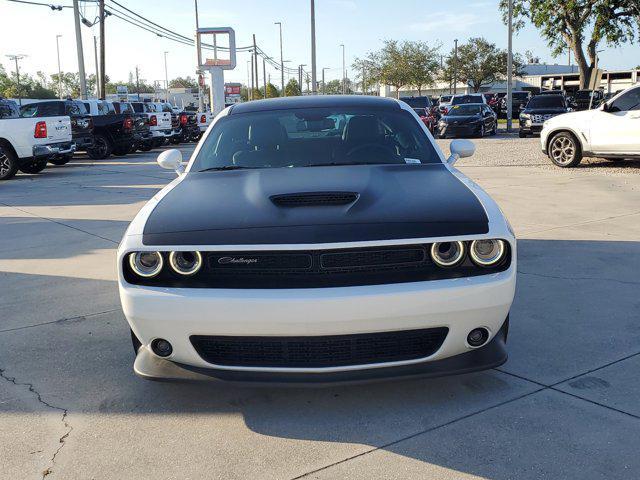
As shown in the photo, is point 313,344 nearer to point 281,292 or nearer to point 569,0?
point 281,292

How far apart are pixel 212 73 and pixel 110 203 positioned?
27868mm

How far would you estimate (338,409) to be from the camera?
320 cm

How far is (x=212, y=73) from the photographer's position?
3694 cm

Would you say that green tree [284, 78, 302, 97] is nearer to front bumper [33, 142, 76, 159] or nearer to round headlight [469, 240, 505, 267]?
front bumper [33, 142, 76, 159]

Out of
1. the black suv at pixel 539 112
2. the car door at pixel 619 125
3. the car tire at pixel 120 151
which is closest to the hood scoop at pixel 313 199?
the car door at pixel 619 125

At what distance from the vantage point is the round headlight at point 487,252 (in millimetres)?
3016

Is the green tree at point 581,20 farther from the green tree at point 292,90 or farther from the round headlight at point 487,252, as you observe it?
the green tree at point 292,90

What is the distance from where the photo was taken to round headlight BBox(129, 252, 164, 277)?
302cm

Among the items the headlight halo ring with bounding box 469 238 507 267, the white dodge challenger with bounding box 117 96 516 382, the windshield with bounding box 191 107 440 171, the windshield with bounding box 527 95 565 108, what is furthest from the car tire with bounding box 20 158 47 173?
the windshield with bounding box 527 95 565 108

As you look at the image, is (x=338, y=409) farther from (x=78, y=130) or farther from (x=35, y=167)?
(x=78, y=130)

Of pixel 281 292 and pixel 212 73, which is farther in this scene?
pixel 212 73

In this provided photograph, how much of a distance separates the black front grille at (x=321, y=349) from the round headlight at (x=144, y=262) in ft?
1.27

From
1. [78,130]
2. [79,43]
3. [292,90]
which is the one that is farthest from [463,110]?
[292,90]

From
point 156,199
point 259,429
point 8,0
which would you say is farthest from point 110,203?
point 8,0
